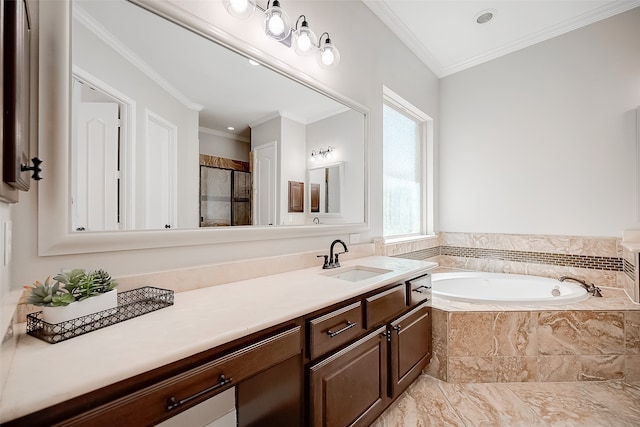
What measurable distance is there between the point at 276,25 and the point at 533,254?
3076mm

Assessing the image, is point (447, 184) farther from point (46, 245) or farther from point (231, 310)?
point (46, 245)

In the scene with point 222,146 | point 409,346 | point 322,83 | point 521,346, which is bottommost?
point 521,346

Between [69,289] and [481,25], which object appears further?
[481,25]

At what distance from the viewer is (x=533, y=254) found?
9.55 feet

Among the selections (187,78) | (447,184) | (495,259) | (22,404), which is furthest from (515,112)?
(22,404)

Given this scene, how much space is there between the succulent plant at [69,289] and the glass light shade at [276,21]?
4.58 feet

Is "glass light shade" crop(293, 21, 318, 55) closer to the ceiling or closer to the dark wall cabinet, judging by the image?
the ceiling

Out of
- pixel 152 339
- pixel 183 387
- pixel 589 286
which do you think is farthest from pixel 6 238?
pixel 589 286

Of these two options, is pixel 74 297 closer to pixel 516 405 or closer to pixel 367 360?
pixel 367 360

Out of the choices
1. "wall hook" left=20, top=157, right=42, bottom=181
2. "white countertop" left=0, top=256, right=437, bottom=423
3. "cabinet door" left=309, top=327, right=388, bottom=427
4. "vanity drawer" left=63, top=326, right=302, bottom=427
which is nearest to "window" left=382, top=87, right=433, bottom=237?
"cabinet door" left=309, top=327, right=388, bottom=427

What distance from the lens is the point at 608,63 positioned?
101 inches

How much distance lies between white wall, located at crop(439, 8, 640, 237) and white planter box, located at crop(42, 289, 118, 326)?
133 inches

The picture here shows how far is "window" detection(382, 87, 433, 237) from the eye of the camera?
9.46 feet

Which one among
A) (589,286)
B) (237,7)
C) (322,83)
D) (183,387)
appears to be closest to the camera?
(183,387)
